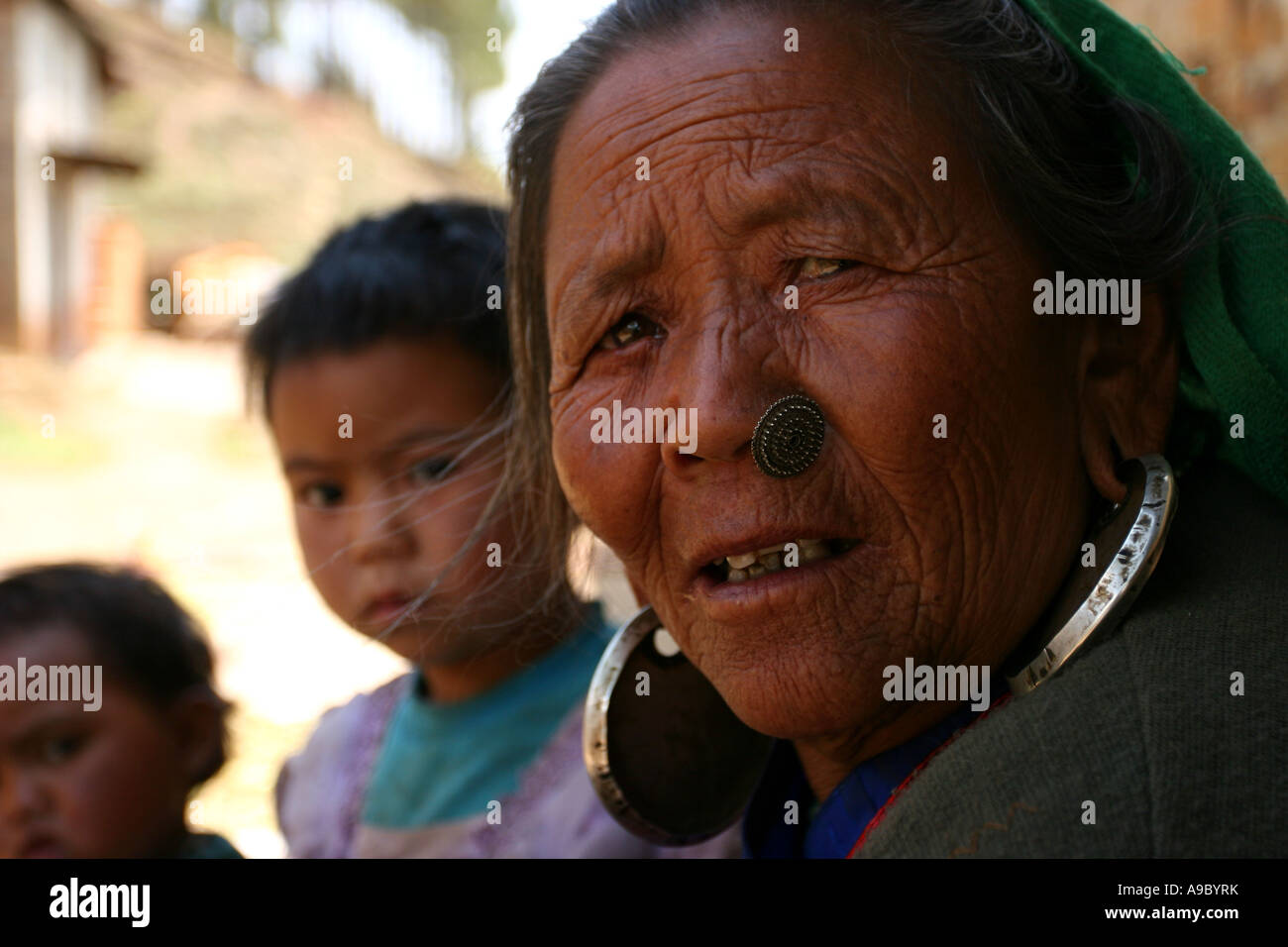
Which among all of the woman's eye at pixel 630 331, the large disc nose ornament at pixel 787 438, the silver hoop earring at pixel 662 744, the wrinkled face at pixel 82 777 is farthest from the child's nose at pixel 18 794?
the large disc nose ornament at pixel 787 438

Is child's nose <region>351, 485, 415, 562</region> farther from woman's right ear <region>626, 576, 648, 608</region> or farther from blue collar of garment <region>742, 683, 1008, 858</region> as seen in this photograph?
blue collar of garment <region>742, 683, 1008, 858</region>

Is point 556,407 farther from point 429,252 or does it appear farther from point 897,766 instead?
point 429,252

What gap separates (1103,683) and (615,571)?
46.9 inches

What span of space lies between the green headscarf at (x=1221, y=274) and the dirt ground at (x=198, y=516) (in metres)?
1.65

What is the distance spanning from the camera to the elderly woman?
143 centimetres

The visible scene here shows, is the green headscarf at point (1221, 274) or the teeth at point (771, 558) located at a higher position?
the green headscarf at point (1221, 274)

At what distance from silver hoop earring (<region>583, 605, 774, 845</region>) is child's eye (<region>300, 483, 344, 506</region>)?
1.00 m

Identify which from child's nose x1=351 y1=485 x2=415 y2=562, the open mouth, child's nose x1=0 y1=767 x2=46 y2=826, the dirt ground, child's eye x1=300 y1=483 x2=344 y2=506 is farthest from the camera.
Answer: the dirt ground

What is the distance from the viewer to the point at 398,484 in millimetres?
2553

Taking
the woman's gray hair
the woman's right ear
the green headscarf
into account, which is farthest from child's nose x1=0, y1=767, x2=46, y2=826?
the green headscarf

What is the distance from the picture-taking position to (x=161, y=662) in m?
2.73

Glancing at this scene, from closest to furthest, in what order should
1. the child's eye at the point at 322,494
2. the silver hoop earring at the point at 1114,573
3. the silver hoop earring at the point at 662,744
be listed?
1. the silver hoop earring at the point at 1114,573
2. the silver hoop earring at the point at 662,744
3. the child's eye at the point at 322,494

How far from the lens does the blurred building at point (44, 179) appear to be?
19328mm

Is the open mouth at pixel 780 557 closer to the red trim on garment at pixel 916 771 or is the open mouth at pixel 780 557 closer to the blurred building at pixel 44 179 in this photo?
the red trim on garment at pixel 916 771
